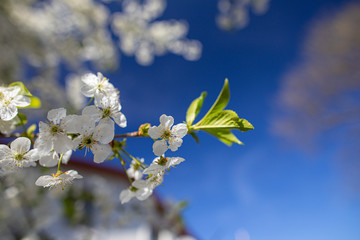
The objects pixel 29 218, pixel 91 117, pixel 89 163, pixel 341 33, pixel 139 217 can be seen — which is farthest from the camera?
pixel 341 33

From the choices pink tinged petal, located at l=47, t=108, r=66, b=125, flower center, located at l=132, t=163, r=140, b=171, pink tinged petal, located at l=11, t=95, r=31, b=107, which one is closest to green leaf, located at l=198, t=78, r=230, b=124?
flower center, located at l=132, t=163, r=140, b=171

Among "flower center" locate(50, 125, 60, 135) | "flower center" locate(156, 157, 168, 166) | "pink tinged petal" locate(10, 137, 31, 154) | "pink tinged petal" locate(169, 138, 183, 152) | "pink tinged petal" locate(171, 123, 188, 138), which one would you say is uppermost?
"pink tinged petal" locate(171, 123, 188, 138)

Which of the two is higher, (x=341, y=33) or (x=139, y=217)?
(x=341, y=33)

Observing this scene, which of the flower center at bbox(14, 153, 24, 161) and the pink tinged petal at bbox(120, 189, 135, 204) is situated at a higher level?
the pink tinged petal at bbox(120, 189, 135, 204)

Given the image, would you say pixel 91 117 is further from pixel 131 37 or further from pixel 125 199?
pixel 131 37

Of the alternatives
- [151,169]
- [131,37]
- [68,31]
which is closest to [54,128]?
[151,169]

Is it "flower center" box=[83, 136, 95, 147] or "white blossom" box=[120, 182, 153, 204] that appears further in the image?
"white blossom" box=[120, 182, 153, 204]

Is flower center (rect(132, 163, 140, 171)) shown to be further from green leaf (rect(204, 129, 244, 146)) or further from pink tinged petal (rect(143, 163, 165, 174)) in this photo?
green leaf (rect(204, 129, 244, 146))
